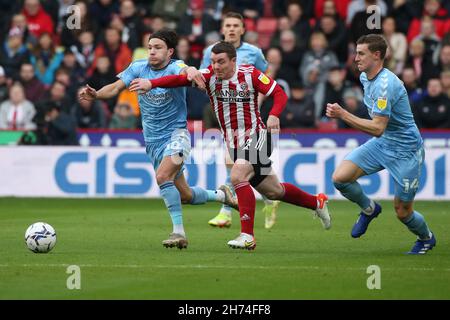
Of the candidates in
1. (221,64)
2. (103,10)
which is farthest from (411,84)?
(221,64)

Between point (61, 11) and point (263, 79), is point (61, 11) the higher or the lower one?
the higher one

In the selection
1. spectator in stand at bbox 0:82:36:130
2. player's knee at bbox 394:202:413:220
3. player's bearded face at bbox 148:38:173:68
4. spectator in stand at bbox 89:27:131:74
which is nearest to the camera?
player's knee at bbox 394:202:413:220

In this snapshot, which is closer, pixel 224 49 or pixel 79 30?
pixel 224 49

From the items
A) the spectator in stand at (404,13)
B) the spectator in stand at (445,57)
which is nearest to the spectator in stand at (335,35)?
the spectator in stand at (404,13)

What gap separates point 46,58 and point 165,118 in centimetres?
1097

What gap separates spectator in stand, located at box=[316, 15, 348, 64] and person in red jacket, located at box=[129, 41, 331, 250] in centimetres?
1021

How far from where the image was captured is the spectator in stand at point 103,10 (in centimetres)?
2275

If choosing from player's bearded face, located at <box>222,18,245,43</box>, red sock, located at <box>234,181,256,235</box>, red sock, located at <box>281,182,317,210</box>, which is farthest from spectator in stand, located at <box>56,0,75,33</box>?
red sock, located at <box>234,181,256,235</box>

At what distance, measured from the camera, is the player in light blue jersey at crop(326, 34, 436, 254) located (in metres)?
10.4

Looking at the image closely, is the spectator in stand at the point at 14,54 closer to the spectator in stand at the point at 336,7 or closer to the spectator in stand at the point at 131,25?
the spectator in stand at the point at 131,25

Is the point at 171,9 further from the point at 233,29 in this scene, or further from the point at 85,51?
the point at 233,29

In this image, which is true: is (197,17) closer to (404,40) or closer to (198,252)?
(404,40)

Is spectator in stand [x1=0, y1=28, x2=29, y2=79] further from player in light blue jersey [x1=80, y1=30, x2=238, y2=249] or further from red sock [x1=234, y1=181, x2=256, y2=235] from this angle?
red sock [x1=234, y1=181, x2=256, y2=235]

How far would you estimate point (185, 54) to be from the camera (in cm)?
2025
